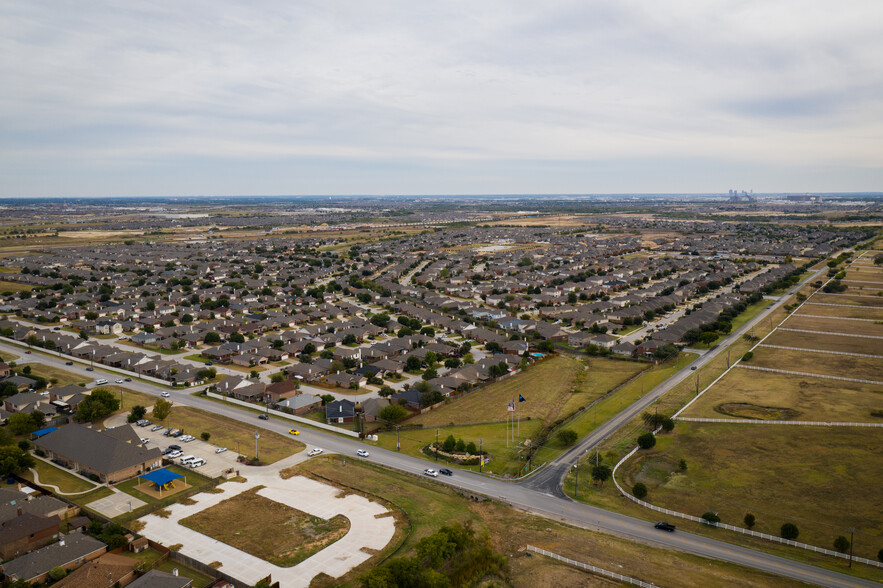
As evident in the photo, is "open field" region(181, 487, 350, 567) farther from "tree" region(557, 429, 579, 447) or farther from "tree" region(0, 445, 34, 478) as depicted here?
"tree" region(557, 429, 579, 447)

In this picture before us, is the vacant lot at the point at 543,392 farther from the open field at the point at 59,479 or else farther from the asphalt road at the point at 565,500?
the open field at the point at 59,479

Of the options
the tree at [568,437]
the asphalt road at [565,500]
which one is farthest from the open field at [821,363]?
the tree at [568,437]

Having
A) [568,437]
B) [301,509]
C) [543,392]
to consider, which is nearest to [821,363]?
[543,392]

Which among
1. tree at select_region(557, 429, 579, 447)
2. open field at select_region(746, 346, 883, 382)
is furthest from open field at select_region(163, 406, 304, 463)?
open field at select_region(746, 346, 883, 382)

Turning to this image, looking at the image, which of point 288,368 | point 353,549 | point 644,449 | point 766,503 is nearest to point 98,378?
point 288,368

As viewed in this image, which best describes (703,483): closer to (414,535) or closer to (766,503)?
(766,503)

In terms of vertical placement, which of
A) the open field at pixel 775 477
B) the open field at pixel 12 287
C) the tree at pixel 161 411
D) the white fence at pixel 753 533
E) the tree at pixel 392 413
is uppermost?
the open field at pixel 12 287

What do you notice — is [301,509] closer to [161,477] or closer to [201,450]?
[161,477]
